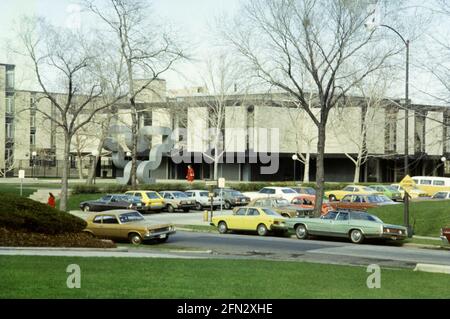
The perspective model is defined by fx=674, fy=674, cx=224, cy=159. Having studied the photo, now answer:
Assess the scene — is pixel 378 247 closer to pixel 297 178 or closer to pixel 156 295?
pixel 156 295

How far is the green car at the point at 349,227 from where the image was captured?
87.4 feet

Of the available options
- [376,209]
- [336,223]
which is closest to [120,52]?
[376,209]

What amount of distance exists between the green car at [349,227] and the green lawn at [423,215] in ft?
17.9

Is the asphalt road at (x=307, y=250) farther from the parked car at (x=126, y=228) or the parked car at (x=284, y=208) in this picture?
the parked car at (x=284, y=208)

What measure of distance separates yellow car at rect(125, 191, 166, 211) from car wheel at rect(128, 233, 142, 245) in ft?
57.6

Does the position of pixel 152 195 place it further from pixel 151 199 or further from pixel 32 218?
pixel 32 218

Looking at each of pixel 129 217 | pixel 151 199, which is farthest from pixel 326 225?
pixel 151 199

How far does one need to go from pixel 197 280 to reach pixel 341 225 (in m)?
16.2

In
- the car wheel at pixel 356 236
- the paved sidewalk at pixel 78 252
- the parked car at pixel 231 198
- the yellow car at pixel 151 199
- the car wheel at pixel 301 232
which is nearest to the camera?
the paved sidewalk at pixel 78 252

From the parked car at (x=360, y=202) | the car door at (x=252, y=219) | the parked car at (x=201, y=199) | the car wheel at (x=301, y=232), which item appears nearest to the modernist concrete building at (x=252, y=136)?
the parked car at (x=201, y=199)

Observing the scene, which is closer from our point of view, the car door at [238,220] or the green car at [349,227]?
the green car at [349,227]

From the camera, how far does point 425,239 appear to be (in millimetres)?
29219

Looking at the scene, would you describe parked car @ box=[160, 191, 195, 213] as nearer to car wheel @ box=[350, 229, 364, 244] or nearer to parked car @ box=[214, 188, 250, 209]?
parked car @ box=[214, 188, 250, 209]
